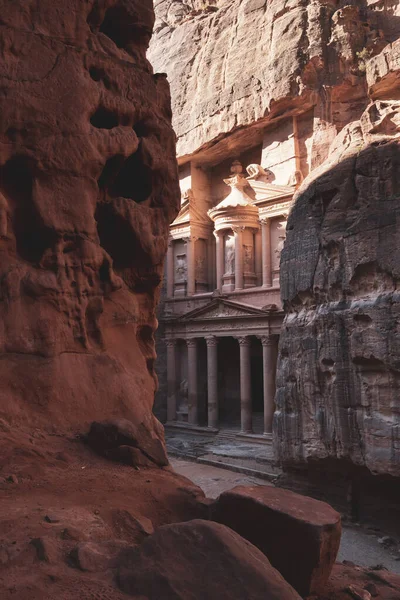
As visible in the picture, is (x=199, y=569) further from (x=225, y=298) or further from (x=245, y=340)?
(x=225, y=298)

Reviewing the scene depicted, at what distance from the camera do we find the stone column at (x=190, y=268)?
30.4 m

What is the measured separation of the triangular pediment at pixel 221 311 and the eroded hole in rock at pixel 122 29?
61.0 feet

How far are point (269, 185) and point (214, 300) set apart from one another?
21.4 ft

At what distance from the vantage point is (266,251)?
88.7 ft

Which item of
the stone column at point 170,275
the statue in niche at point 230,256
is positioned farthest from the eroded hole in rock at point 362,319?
the stone column at point 170,275

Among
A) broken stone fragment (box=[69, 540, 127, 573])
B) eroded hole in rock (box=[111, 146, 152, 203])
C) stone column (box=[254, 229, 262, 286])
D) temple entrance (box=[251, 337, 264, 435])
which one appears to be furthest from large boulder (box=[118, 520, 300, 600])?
stone column (box=[254, 229, 262, 286])

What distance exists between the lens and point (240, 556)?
2527mm

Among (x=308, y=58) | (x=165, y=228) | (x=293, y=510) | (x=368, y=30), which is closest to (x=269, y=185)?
(x=308, y=58)

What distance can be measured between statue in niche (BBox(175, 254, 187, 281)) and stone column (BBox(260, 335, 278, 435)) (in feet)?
27.3

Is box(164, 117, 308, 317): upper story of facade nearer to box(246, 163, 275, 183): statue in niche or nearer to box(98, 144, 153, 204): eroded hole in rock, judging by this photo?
box(246, 163, 275, 183): statue in niche

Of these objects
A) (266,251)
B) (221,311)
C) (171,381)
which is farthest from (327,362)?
(171,381)

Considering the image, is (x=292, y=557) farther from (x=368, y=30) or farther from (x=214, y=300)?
(x=368, y=30)

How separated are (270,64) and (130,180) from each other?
2341 centimetres

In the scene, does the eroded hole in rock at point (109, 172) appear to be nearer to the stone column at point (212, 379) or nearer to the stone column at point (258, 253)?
the stone column at point (212, 379)
